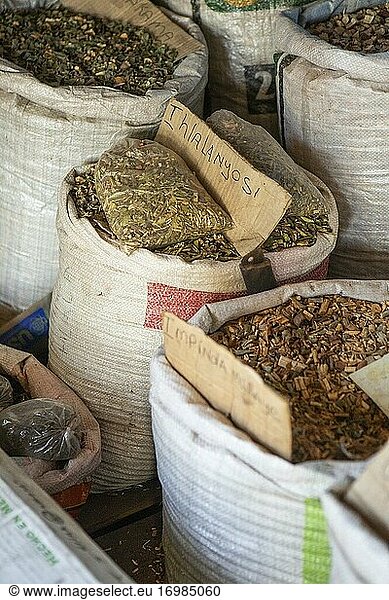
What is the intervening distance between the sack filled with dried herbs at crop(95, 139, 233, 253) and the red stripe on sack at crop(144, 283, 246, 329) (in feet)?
0.21

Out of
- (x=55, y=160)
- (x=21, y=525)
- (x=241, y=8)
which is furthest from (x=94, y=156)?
(x=21, y=525)

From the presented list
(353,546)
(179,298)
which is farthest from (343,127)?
(353,546)

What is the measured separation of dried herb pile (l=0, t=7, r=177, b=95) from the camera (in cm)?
176

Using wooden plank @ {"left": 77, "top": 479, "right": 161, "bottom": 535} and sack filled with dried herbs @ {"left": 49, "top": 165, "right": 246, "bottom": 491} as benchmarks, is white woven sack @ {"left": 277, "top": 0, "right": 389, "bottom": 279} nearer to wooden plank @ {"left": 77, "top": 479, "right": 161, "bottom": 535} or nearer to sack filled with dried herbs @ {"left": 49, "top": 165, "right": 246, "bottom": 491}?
sack filled with dried herbs @ {"left": 49, "top": 165, "right": 246, "bottom": 491}

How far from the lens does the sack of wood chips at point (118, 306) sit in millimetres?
1411

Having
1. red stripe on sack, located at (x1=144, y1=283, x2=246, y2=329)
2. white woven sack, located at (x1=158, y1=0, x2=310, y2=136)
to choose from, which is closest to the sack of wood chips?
red stripe on sack, located at (x1=144, y1=283, x2=246, y2=329)

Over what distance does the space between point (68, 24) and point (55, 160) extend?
39cm

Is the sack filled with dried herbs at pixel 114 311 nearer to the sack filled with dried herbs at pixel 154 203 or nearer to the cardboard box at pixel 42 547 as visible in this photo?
the sack filled with dried herbs at pixel 154 203

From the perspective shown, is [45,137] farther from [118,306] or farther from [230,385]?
[230,385]

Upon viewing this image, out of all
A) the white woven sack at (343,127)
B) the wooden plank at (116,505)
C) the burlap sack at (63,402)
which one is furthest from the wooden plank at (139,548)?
the white woven sack at (343,127)

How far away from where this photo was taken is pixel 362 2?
6.31 feet

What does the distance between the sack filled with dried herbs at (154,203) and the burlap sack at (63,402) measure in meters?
0.27

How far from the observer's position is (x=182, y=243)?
1.44 meters
